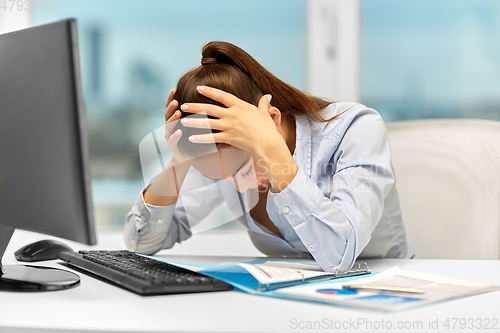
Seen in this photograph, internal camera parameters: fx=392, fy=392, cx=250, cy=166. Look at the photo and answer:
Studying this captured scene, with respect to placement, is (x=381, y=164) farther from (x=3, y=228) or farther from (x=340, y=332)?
(x=3, y=228)

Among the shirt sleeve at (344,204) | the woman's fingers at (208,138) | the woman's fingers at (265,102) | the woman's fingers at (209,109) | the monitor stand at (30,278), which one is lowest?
the monitor stand at (30,278)

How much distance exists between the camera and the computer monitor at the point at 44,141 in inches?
18.9

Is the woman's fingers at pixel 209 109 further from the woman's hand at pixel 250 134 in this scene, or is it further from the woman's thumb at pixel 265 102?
the woman's thumb at pixel 265 102

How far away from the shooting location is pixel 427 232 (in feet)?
3.91

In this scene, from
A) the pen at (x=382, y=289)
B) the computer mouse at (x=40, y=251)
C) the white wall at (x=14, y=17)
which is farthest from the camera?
the white wall at (x=14, y=17)

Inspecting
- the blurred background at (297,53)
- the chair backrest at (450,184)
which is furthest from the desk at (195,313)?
the blurred background at (297,53)

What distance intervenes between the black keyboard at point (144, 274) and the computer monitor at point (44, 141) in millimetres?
66

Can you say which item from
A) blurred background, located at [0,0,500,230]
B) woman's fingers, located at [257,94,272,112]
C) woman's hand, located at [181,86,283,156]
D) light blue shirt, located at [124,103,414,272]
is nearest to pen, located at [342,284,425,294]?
light blue shirt, located at [124,103,414,272]

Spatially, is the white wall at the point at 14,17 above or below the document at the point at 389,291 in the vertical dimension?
above

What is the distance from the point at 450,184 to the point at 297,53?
2.73 feet

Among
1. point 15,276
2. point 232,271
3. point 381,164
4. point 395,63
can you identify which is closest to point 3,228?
point 15,276

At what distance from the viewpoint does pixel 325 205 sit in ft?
2.43

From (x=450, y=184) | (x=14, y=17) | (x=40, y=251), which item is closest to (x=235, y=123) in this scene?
(x=40, y=251)

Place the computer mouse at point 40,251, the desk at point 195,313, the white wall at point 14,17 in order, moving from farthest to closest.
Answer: the white wall at point 14,17 → the computer mouse at point 40,251 → the desk at point 195,313
